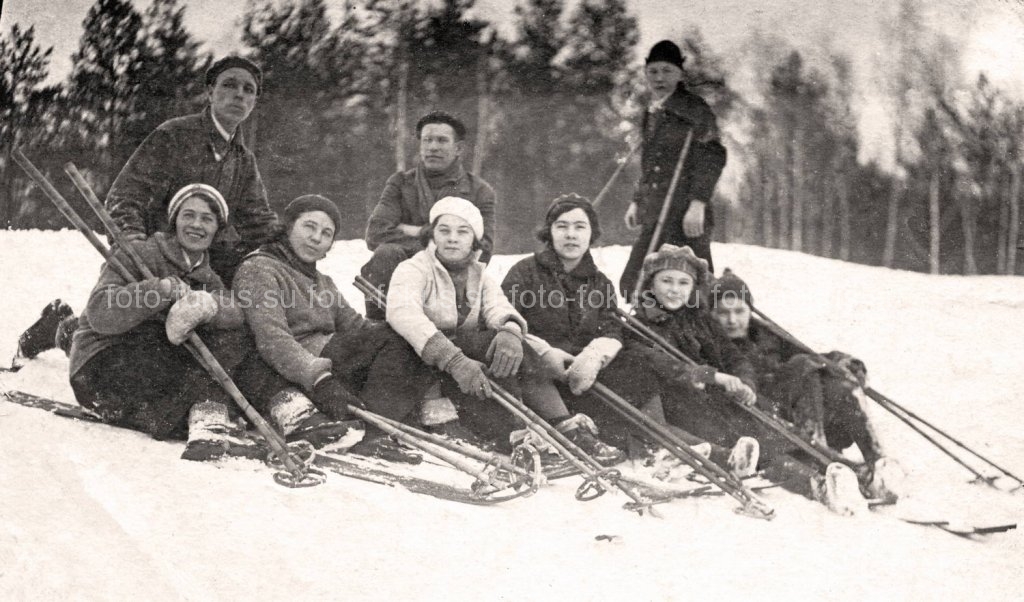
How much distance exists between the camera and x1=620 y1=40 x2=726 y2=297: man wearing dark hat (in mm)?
3168

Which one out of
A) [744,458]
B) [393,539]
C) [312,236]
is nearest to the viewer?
[393,539]

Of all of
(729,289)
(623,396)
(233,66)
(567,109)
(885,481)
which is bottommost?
(885,481)

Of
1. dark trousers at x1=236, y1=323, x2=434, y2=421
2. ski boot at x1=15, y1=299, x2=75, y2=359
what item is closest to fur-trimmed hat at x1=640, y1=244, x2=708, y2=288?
dark trousers at x1=236, y1=323, x2=434, y2=421

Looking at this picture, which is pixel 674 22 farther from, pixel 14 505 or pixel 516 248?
pixel 14 505

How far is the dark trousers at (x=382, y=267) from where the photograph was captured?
2973mm

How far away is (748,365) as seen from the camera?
3.06 m

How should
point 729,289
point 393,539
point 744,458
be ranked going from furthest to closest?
point 729,289, point 744,458, point 393,539

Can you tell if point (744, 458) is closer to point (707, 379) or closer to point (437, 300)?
point (707, 379)

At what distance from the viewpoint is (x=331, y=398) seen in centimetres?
273

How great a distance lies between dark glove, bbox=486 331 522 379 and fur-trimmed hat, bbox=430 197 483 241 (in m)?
0.36

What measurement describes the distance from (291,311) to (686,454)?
127 centimetres

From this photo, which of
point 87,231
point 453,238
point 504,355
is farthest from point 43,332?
Answer: point 504,355

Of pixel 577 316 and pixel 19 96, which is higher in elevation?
pixel 19 96

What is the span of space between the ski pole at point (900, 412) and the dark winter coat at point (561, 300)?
0.52 meters
